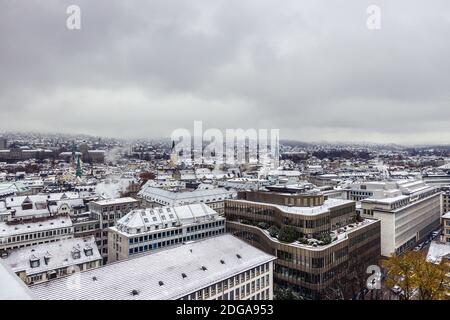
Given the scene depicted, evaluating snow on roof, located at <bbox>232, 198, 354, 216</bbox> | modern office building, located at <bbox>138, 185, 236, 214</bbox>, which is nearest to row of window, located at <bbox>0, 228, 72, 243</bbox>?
modern office building, located at <bbox>138, 185, 236, 214</bbox>

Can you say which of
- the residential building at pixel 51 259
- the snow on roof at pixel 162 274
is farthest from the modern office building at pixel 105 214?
the snow on roof at pixel 162 274

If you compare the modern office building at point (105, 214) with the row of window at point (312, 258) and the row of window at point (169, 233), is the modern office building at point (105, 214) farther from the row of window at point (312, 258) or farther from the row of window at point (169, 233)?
the row of window at point (312, 258)

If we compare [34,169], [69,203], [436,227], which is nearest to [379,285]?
[436,227]

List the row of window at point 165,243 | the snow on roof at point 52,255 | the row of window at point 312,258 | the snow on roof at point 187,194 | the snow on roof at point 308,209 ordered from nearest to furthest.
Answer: the row of window at point 312,258 < the snow on roof at point 52,255 < the snow on roof at point 308,209 < the row of window at point 165,243 < the snow on roof at point 187,194

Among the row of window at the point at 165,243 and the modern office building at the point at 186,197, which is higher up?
the modern office building at the point at 186,197

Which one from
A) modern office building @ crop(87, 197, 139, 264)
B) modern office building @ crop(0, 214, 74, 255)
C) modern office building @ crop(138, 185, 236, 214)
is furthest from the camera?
modern office building @ crop(138, 185, 236, 214)

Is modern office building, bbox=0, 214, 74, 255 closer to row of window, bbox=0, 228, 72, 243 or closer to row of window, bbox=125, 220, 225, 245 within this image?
row of window, bbox=0, 228, 72, 243
